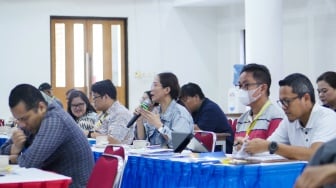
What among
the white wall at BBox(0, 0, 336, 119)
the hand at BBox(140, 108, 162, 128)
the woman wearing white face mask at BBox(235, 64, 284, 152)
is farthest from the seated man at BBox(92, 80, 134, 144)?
the white wall at BBox(0, 0, 336, 119)

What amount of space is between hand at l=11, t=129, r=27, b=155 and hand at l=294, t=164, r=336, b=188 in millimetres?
2837

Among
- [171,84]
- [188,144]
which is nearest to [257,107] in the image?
[188,144]

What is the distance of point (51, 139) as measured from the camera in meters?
3.62

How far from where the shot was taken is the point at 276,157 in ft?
13.2

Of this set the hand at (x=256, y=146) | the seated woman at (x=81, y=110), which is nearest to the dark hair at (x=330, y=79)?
the hand at (x=256, y=146)

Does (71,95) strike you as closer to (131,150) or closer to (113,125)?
(113,125)

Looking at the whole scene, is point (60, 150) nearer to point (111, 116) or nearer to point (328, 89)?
point (111, 116)

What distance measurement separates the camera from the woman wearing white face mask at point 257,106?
4383mm

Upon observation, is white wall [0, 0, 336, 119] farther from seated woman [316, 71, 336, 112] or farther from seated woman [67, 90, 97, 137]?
seated woman [67, 90, 97, 137]

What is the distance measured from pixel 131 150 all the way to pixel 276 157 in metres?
1.23

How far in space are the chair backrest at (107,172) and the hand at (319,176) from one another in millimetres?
2106

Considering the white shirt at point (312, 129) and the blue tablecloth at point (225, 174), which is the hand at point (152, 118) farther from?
the white shirt at point (312, 129)

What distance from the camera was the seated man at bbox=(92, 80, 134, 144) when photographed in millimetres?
5840

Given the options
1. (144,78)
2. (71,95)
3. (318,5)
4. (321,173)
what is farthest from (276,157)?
(144,78)
